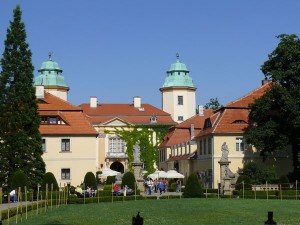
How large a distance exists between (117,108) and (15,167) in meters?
51.7

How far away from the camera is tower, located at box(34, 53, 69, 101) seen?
106750mm

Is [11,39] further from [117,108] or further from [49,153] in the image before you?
[117,108]

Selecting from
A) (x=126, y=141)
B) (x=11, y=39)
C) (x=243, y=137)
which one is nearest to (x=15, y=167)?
(x=11, y=39)

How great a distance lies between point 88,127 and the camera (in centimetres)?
5903

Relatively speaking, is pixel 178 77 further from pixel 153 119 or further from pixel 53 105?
pixel 53 105

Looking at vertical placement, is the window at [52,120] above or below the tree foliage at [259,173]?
above

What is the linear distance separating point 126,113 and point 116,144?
9.62m

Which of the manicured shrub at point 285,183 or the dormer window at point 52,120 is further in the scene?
the dormer window at point 52,120

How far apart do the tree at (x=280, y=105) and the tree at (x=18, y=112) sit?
734 inches

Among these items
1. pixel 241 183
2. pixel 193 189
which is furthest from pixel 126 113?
pixel 193 189

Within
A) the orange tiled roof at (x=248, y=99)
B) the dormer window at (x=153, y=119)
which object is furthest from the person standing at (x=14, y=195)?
the dormer window at (x=153, y=119)

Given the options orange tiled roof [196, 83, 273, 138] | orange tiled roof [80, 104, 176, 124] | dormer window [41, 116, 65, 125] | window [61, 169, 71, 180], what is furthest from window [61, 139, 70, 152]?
orange tiled roof [80, 104, 176, 124]

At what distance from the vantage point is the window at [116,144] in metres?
86.5

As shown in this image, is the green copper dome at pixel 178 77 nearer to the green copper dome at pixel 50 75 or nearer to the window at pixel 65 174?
the green copper dome at pixel 50 75
